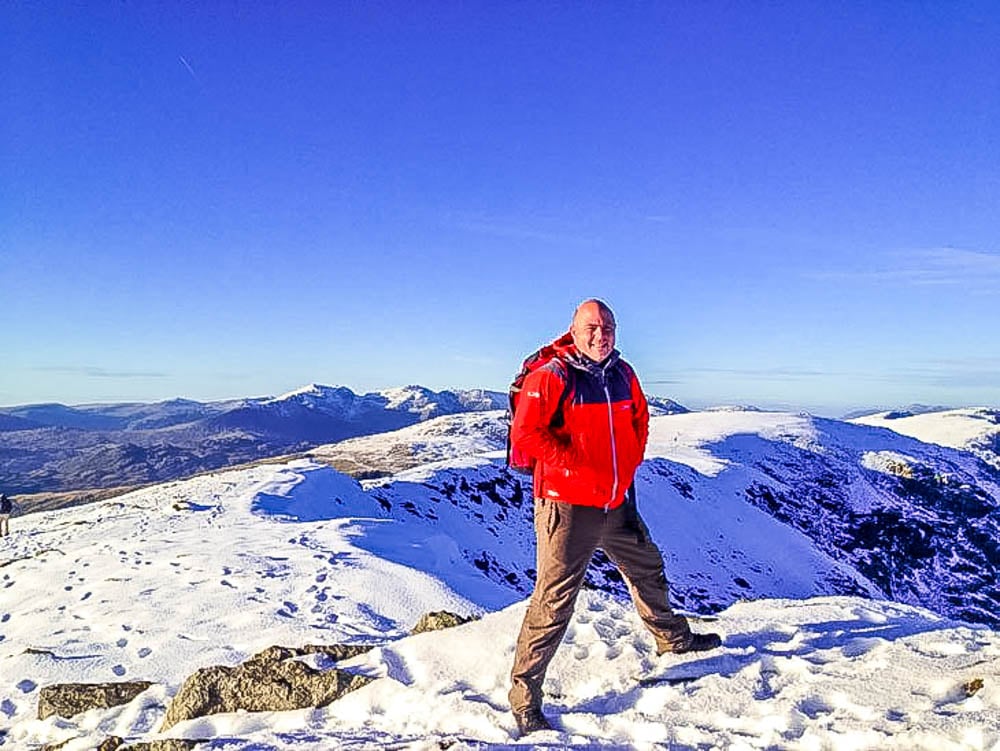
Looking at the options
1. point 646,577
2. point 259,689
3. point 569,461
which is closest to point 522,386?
point 569,461

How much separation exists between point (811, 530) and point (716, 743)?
2020 inches

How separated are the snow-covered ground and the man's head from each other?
2.72 metres

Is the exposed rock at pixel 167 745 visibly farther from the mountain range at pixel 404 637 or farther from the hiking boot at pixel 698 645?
the hiking boot at pixel 698 645

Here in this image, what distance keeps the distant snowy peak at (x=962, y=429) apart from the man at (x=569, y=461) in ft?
339

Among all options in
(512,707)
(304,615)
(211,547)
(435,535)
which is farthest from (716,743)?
(435,535)

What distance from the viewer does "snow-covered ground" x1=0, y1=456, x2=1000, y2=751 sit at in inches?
199

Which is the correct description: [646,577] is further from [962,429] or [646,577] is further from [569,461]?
[962,429]

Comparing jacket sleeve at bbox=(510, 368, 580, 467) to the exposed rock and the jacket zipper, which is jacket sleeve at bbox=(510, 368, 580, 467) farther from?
the exposed rock

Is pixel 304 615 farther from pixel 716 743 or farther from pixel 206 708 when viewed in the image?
pixel 716 743

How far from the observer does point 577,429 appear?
5.58m

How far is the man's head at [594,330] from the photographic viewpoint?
5.57m

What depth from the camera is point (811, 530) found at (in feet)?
167

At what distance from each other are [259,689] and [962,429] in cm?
14226

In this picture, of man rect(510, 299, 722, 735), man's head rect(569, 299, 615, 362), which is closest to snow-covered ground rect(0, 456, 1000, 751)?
man rect(510, 299, 722, 735)
